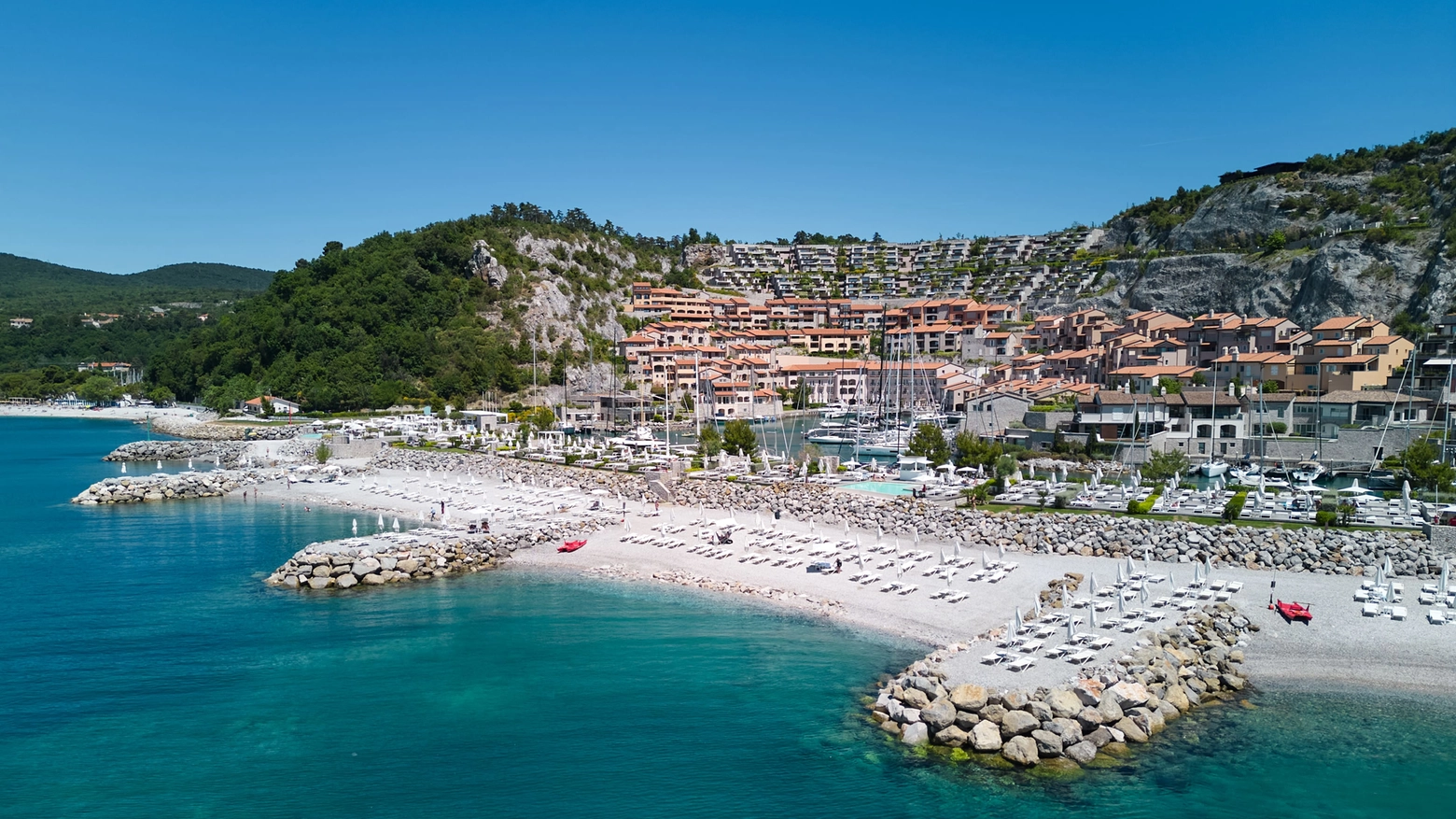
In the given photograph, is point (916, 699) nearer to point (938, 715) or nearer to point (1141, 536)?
point (938, 715)

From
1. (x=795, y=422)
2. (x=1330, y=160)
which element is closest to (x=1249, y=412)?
(x=795, y=422)

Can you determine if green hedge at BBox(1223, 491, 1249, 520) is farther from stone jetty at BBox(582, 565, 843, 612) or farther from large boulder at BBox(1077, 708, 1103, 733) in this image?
large boulder at BBox(1077, 708, 1103, 733)

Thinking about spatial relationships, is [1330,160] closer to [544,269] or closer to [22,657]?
[544,269]

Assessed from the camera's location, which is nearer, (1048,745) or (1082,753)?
(1082,753)

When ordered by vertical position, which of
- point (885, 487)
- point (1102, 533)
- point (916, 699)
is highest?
point (885, 487)

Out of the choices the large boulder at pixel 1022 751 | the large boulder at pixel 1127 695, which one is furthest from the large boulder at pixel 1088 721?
the large boulder at pixel 1022 751

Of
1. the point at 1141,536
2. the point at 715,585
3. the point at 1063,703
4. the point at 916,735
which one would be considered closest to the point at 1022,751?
the point at 1063,703

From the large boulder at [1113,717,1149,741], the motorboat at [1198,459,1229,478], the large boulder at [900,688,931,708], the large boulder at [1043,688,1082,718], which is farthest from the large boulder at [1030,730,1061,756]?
the motorboat at [1198,459,1229,478]
